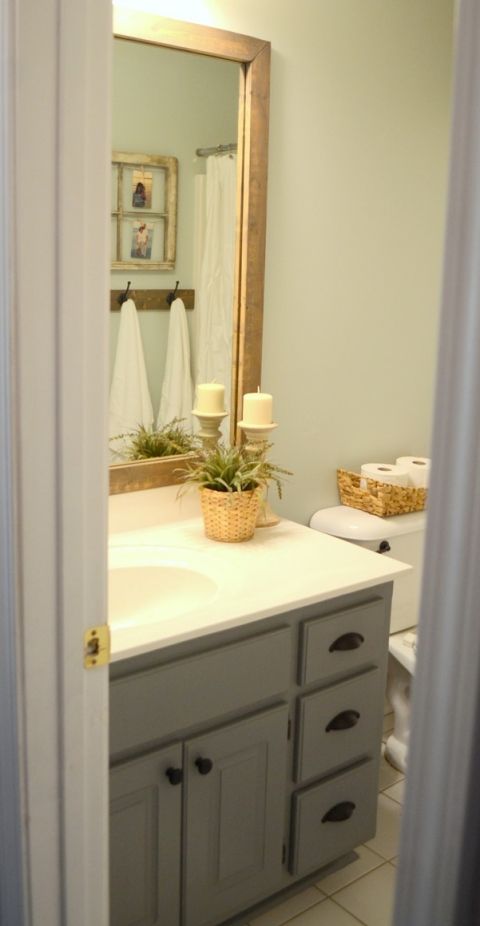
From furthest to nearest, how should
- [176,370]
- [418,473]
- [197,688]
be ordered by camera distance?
[418,473], [176,370], [197,688]

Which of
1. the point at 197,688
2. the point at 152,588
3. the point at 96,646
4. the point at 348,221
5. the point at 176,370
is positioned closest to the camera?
the point at 96,646

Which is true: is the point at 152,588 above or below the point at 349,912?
above

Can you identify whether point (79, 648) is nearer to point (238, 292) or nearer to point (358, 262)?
point (238, 292)

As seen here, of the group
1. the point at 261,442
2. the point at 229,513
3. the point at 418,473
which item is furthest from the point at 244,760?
the point at 418,473

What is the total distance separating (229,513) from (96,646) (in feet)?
2.94

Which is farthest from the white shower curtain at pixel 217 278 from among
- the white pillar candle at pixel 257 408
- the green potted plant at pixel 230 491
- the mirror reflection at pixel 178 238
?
the green potted plant at pixel 230 491

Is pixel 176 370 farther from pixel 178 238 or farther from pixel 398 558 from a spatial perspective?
pixel 398 558

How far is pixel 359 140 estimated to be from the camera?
2.44 m

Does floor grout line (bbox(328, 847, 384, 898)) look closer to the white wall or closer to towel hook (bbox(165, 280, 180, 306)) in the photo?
the white wall

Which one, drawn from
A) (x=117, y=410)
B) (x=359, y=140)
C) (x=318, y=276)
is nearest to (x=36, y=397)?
(x=117, y=410)

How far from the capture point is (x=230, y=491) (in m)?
2.10

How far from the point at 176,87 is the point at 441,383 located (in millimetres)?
1710

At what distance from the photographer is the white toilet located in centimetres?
246

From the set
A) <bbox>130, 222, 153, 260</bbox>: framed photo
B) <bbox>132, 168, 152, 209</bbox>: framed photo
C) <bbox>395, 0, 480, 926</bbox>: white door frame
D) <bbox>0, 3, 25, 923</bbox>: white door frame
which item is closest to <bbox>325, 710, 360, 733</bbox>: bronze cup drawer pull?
<bbox>0, 3, 25, 923</bbox>: white door frame
